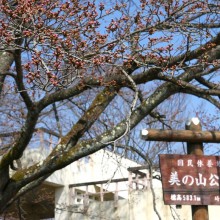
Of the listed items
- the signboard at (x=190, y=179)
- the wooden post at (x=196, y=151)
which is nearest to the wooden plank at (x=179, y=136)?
the wooden post at (x=196, y=151)

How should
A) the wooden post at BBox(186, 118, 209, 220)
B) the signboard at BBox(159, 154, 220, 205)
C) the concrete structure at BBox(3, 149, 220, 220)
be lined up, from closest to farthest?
the signboard at BBox(159, 154, 220, 205) → the wooden post at BBox(186, 118, 209, 220) → the concrete structure at BBox(3, 149, 220, 220)

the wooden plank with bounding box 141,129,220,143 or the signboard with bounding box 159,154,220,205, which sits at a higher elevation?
the wooden plank with bounding box 141,129,220,143

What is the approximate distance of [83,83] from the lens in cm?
734

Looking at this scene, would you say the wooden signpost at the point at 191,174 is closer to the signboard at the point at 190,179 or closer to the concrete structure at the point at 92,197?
the signboard at the point at 190,179

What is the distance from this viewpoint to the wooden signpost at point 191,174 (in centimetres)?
731

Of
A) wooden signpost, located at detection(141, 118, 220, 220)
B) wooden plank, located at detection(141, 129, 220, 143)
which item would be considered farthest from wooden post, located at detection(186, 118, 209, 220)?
wooden plank, located at detection(141, 129, 220, 143)

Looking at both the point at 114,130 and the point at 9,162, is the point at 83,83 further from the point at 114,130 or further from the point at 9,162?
the point at 9,162

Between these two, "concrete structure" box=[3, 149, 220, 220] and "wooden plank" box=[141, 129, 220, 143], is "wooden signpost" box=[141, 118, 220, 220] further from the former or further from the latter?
"concrete structure" box=[3, 149, 220, 220]

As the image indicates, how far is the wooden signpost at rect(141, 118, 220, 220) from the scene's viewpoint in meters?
7.31

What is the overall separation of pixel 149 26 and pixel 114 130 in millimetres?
1590

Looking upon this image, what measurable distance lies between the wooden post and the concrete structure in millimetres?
5793

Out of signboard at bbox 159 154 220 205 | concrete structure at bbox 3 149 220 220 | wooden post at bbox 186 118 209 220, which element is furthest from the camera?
concrete structure at bbox 3 149 220 220

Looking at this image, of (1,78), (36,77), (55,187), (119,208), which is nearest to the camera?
(36,77)

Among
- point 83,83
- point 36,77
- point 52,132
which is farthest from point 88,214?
point 36,77
